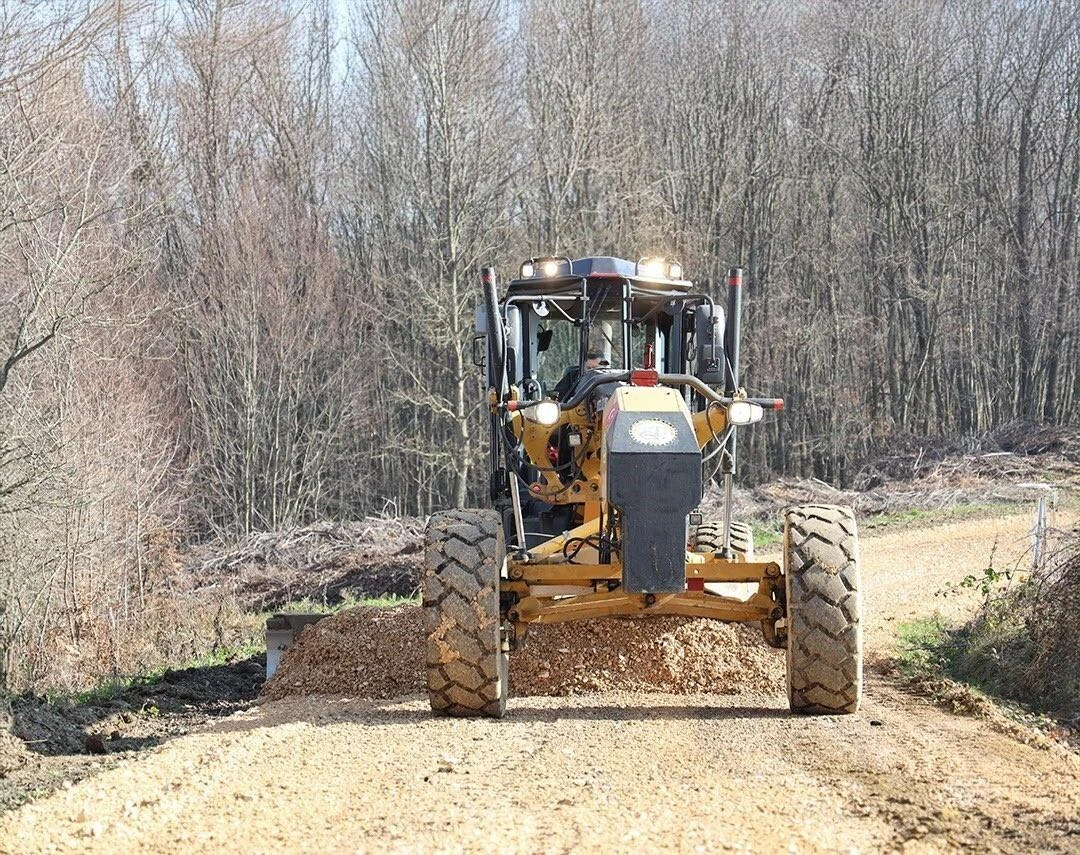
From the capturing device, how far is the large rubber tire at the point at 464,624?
25.0 ft

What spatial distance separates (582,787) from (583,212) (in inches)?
1051

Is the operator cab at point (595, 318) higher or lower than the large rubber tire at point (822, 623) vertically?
higher

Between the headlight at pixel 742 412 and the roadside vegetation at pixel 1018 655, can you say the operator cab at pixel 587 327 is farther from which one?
the roadside vegetation at pixel 1018 655

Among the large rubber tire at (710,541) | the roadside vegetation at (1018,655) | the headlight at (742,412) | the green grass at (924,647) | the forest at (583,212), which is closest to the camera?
the headlight at (742,412)

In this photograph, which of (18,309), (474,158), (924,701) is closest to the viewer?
(924,701)

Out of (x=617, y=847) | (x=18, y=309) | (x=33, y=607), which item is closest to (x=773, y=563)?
(x=617, y=847)

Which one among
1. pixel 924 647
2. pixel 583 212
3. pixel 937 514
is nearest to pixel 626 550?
pixel 924 647

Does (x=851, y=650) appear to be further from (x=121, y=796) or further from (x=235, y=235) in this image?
(x=235, y=235)

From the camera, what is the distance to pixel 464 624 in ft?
24.9

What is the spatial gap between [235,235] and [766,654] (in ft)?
81.3

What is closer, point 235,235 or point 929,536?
point 929,536

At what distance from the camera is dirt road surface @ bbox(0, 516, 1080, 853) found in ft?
16.0

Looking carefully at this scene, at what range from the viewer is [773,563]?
785 cm

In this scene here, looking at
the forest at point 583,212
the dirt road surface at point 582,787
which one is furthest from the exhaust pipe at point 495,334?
the forest at point 583,212
